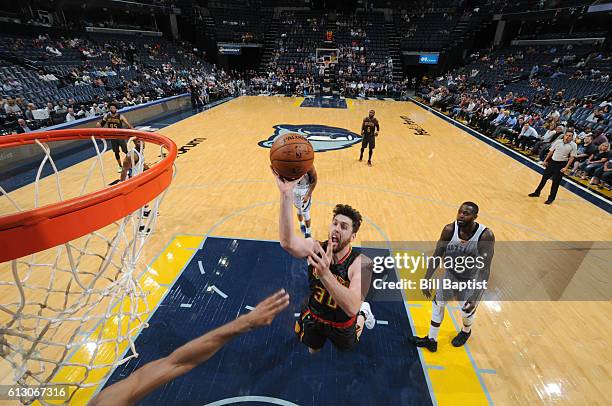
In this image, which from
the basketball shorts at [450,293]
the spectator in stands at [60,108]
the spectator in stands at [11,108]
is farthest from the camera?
the spectator in stands at [60,108]

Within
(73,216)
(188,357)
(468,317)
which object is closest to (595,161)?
(468,317)

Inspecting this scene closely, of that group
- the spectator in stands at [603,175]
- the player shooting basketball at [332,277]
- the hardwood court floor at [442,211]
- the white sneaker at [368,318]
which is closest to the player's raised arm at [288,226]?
the player shooting basketball at [332,277]

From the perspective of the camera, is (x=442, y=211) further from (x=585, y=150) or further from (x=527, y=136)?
(x=527, y=136)

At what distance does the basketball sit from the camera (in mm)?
2906

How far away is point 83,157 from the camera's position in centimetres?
990

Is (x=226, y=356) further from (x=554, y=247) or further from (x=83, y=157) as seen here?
(x=83, y=157)

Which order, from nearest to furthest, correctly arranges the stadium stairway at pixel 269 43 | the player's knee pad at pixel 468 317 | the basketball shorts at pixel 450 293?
the basketball shorts at pixel 450 293, the player's knee pad at pixel 468 317, the stadium stairway at pixel 269 43

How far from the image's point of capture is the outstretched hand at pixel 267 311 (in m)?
1.60

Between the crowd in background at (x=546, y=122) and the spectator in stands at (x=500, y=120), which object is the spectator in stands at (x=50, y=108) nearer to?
the crowd in background at (x=546, y=122)

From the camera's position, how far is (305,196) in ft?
18.4

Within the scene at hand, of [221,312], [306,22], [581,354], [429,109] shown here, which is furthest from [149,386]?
[306,22]

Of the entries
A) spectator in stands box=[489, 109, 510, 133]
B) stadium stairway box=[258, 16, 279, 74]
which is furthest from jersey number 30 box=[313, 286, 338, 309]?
stadium stairway box=[258, 16, 279, 74]

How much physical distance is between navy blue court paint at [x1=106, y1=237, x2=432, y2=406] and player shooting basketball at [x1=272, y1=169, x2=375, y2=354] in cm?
29

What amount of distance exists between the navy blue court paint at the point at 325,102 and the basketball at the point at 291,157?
17.4 meters
